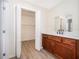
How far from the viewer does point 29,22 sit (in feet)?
17.4

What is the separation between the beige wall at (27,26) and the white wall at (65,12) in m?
1.94

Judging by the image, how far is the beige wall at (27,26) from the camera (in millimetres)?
5000

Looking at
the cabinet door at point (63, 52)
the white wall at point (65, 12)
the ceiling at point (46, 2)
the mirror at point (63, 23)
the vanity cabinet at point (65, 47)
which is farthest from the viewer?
the ceiling at point (46, 2)

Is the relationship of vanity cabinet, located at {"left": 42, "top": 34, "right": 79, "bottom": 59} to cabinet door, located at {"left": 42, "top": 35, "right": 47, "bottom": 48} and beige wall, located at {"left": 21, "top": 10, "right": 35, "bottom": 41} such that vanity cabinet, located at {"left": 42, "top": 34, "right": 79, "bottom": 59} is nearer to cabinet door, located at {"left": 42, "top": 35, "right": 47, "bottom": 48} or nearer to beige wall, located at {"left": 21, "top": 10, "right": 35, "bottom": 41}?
cabinet door, located at {"left": 42, "top": 35, "right": 47, "bottom": 48}

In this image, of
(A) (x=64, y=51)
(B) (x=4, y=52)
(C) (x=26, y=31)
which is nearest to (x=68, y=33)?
(A) (x=64, y=51)

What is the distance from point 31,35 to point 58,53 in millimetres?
3453

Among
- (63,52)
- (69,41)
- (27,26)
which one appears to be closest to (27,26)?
(27,26)

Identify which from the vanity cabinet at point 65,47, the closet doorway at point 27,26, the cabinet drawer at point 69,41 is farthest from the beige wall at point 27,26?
the cabinet drawer at point 69,41

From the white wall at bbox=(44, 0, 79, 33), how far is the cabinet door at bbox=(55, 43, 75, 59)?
918 millimetres

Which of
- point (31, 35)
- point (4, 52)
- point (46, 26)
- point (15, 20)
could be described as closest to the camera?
point (4, 52)

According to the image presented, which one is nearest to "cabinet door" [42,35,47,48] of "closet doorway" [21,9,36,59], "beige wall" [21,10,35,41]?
"closet doorway" [21,9,36,59]

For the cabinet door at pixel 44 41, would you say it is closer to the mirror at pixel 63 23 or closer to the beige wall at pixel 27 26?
the mirror at pixel 63 23

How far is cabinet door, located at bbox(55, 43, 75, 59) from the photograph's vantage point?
1.88m

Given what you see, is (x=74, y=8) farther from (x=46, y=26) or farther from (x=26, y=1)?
(x=26, y=1)
